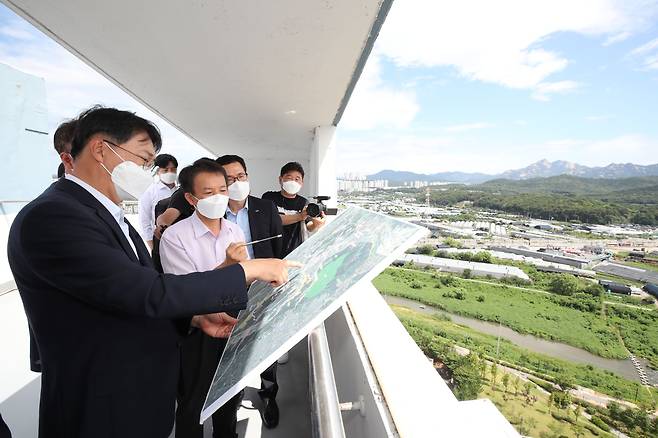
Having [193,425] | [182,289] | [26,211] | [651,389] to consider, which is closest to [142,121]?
[26,211]

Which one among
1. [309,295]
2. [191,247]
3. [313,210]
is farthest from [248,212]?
[309,295]

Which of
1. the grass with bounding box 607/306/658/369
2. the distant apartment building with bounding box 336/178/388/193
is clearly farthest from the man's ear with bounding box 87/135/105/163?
the grass with bounding box 607/306/658/369

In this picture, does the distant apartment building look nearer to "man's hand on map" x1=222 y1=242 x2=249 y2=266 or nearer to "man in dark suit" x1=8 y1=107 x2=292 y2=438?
"man's hand on map" x1=222 y1=242 x2=249 y2=266

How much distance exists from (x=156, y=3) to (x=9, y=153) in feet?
29.3

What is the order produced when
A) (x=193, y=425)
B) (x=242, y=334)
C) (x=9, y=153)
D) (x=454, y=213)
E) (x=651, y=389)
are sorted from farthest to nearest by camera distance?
(x=651, y=389), (x=9, y=153), (x=454, y=213), (x=193, y=425), (x=242, y=334)

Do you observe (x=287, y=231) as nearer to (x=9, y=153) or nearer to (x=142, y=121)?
(x=142, y=121)

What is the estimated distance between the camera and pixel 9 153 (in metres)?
7.56

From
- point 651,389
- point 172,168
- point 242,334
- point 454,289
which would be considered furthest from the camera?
point 651,389

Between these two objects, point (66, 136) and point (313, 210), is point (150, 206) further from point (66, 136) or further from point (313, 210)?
point (66, 136)

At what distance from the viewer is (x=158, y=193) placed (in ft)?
10.9

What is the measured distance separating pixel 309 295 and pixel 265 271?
0.15 m

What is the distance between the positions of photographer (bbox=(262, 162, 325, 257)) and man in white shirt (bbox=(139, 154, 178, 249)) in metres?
1.10

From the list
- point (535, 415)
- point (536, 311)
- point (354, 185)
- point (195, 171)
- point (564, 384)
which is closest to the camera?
point (195, 171)

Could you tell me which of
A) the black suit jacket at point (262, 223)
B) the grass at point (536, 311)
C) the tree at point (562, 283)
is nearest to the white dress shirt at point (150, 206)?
the black suit jacket at point (262, 223)
